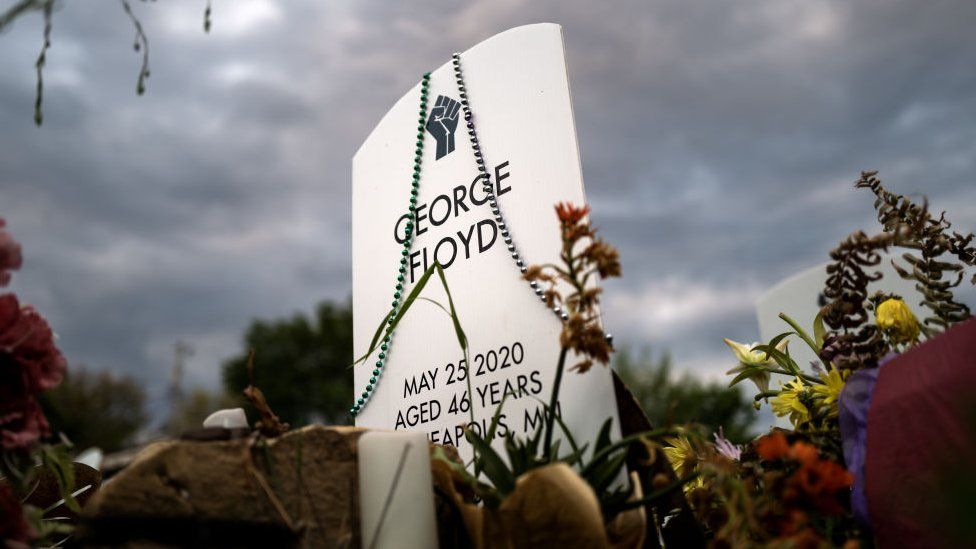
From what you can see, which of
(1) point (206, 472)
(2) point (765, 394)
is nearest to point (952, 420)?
(2) point (765, 394)

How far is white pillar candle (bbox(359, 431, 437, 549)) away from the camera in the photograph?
1.07 meters

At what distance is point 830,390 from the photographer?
48.4 inches

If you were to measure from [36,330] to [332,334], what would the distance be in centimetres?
2136

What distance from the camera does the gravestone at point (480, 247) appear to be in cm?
146

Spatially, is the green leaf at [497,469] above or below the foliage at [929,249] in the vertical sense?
below

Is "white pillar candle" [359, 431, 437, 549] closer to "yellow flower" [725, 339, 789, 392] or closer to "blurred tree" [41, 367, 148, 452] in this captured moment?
"yellow flower" [725, 339, 789, 392]

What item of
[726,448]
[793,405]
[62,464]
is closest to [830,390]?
[793,405]

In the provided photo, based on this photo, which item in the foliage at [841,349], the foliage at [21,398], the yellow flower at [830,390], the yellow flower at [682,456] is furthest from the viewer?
the yellow flower at [682,456]

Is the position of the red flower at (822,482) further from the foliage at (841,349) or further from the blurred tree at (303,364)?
the blurred tree at (303,364)

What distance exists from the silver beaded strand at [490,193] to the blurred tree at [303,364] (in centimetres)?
1847

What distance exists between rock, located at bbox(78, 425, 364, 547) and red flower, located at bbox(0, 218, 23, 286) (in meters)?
0.33

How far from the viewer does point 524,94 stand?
5.45 ft

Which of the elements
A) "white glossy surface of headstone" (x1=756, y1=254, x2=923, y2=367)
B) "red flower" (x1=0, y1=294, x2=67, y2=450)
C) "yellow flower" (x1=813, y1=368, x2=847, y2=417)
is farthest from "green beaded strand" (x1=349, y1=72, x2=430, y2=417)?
"white glossy surface of headstone" (x1=756, y1=254, x2=923, y2=367)

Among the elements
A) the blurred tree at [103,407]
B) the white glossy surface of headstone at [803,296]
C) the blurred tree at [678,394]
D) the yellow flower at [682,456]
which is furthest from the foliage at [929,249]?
the blurred tree at [103,407]
